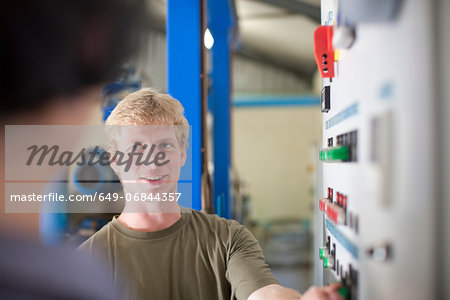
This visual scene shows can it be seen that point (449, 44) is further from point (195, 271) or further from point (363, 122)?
point (195, 271)

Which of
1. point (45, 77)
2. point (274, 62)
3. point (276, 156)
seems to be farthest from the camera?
point (274, 62)

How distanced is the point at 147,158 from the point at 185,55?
2.07 feet

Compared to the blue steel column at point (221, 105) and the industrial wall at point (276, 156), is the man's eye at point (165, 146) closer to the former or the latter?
the blue steel column at point (221, 105)

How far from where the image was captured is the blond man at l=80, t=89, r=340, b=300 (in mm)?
1086

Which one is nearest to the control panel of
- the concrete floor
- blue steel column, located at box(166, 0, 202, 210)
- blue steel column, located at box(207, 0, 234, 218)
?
blue steel column, located at box(166, 0, 202, 210)

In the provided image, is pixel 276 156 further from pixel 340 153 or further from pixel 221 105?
pixel 340 153

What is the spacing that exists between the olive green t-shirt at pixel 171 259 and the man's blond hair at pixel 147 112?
268mm

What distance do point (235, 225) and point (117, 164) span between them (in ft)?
1.27

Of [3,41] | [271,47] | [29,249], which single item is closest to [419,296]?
[29,249]

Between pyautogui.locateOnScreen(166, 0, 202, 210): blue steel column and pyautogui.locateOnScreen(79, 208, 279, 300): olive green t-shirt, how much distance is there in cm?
42

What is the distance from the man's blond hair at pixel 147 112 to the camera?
110 cm

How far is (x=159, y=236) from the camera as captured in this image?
115 cm

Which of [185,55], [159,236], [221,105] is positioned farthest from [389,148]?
[221,105]

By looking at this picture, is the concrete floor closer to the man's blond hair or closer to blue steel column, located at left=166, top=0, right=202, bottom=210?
blue steel column, located at left=166, top=0, right=202, bottom=210
